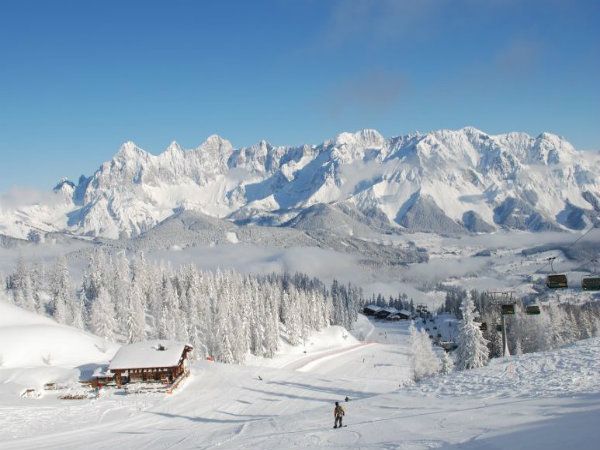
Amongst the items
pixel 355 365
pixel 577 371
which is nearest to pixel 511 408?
pixel 577 371

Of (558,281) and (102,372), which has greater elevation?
(558,281)

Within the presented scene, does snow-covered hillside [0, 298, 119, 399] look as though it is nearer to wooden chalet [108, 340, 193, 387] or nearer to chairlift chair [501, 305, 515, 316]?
wooden chalet [108, 340, 193, 387]

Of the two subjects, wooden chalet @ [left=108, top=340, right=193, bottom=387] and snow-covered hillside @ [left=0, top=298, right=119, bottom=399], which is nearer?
snow-covered hillside @ [left=0, top=298, right=119, bottom=399]

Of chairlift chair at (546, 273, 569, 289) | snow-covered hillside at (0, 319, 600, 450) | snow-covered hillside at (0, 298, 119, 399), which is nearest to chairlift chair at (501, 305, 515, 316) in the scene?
snow-covered hillside at (0, 319, 600, 450)

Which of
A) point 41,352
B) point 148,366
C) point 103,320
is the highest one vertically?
point 103,320

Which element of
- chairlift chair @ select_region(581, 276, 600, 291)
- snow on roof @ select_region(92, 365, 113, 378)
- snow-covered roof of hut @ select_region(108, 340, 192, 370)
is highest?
chairlift chair @ select_region(581, 276, 600, 291)

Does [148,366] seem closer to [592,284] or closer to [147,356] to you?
[147,356]

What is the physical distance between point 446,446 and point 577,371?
1819cm

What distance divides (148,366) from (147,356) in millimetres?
1742

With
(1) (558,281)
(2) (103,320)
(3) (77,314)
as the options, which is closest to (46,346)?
(2) (103,320)

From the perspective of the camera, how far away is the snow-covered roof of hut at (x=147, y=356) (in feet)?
208

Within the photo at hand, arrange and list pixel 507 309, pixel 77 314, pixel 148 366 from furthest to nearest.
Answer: pixel 77 314
pixel 148 366
pixel 507 309

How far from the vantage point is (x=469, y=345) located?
69.9 meters

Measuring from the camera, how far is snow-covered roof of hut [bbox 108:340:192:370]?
208 ft
